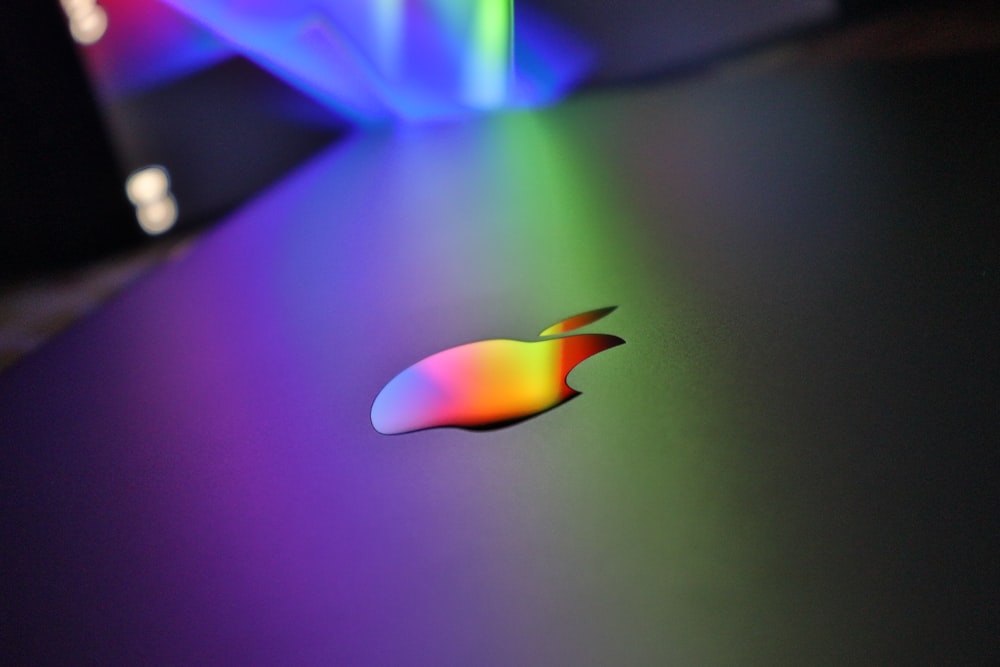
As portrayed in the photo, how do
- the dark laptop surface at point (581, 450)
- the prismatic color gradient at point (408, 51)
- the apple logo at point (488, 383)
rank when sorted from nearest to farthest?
the dark laptop surface at point (581, 450) → the apple logo at point (488, 383) → the prismatic color gradient at point (408, 51)

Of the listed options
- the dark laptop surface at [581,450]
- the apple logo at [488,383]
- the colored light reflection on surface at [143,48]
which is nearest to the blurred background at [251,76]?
the colored light reflection on surface at [143,48]

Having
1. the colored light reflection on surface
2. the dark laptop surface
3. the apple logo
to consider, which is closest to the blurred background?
the colored light reflection on surface

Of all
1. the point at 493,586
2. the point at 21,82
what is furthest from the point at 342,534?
the point at 21,82

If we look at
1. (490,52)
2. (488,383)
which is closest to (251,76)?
(490,52)

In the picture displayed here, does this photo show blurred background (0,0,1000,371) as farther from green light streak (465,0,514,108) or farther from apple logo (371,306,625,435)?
apple logo (371,306,625,435)

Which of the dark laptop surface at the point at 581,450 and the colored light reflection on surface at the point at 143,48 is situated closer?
the dark laptop surface at the point at 581,450

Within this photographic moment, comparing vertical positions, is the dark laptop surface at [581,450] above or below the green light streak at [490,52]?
below

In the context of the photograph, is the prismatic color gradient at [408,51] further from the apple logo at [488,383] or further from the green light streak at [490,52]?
the apple logo at [488,383]
